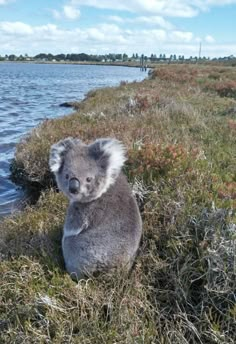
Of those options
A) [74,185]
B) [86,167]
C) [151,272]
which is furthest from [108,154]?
[151,272]

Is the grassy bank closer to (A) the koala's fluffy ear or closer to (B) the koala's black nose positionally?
(B) the koala's black nose

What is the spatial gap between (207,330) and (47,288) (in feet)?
5.62

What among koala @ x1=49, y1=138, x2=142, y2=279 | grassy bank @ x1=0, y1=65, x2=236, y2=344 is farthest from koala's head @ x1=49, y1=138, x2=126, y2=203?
grassy bank @ x1=0, y1=65, x2=236, y2=344

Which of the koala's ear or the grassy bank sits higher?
the koala's ear

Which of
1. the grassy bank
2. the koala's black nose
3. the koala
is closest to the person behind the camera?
the grassy bank

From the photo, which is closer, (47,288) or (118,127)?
(47,288)

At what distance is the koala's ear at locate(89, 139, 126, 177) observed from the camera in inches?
186

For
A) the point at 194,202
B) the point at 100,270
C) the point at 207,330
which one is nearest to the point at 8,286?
the point at 100,270

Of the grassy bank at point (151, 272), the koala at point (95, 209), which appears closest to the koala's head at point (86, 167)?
the koala at point (95, 209)

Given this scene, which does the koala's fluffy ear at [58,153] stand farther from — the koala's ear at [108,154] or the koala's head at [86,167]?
the koala's ear at [108,154]

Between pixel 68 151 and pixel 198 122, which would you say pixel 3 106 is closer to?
pixel 198 122

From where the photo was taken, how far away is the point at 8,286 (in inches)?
193

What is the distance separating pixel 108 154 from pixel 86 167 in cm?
28

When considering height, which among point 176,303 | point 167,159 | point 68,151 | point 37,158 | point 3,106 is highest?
point 68,151
